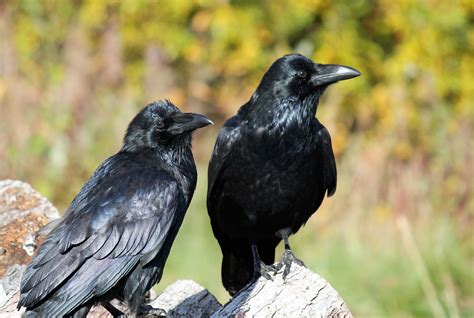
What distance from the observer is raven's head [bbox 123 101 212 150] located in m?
4.95

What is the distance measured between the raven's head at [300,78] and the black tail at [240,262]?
36.4 inches

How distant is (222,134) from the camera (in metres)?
5.59

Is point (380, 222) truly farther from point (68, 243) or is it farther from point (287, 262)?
point (68, 243)

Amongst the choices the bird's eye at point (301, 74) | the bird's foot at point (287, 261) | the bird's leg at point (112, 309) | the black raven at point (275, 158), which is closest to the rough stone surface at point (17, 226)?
the bird's leg at point (112, 309)

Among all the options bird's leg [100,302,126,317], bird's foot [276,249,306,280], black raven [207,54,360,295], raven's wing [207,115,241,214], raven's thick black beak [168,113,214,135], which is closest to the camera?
bird's leg [100,302,126,317]

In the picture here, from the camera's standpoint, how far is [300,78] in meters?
5.47

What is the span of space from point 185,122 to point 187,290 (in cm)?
94

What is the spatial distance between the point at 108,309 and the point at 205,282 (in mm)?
2690

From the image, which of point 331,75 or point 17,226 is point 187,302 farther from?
point 331,75

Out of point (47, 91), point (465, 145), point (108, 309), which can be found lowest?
point (108, 309)

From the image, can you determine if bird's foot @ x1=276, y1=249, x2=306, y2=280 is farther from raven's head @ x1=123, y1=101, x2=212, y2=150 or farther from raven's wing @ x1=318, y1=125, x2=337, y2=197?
raven's head @ x1=123, y1=101, x2=212, y2=150

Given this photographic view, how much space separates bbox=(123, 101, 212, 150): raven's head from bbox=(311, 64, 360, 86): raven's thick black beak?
2.70 feet

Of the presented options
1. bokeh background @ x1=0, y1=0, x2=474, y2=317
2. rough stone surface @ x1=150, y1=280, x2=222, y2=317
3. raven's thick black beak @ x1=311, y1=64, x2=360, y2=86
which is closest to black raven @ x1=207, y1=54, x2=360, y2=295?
raven's thick black beak @ x1=311, y1=64, x2=360, y2=86

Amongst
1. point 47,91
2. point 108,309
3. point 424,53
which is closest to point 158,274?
point 108,309
